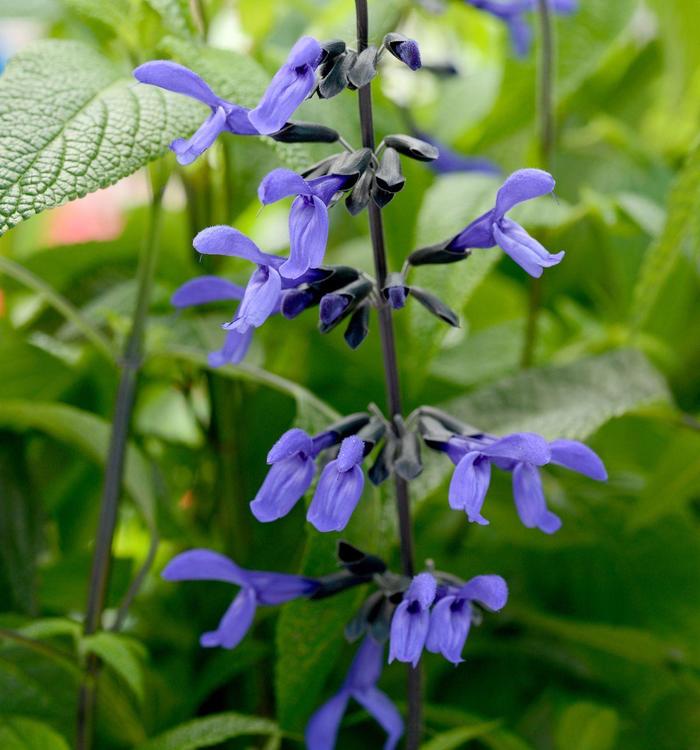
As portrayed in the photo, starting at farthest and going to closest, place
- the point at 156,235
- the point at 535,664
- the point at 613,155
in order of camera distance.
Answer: the point at 613,155
the point at 535,664
the point at 156,235

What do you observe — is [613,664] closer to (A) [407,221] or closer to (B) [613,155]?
(A) [407,221]

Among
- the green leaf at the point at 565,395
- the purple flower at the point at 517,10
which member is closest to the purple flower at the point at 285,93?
→ the green leaf at the point at 565,395

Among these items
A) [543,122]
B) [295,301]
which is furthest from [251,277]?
[543,122]

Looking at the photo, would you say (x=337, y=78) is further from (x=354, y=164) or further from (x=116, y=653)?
(x=116, y=653)

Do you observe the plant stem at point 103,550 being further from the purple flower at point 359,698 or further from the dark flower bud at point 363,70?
the dark flower bud at point 363,70

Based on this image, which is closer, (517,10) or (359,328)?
(359,328)

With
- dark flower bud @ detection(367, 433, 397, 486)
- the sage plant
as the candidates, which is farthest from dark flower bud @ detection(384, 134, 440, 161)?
dark flower bud @ detection(367, 433, 397, 486)

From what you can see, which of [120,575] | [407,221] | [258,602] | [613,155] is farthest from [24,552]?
[613,155]
